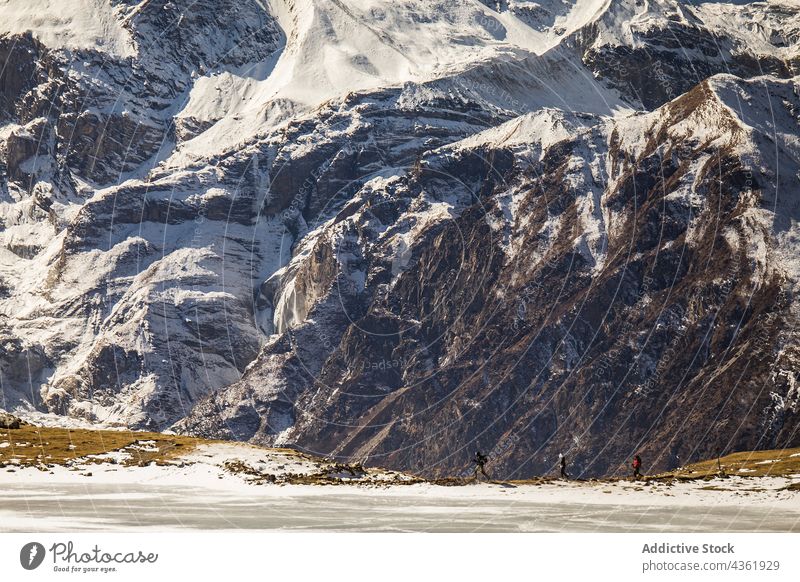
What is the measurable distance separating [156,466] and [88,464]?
7.72 meters

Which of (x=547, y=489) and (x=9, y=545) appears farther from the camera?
(x=547, y=489)

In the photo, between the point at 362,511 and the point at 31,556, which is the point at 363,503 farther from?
the point at 31,556

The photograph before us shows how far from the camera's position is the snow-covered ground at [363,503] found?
495ft

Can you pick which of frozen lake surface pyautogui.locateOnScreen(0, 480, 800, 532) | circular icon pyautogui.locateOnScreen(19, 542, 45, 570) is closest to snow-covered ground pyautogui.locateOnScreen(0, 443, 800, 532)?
frozen lake surface pyautogui.locateOnScreen(0, 480, 800, 532)

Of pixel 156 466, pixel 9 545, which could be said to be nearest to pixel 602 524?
pixel 9 545

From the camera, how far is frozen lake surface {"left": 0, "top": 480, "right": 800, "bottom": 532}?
149500 mm

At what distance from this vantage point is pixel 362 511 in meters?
162

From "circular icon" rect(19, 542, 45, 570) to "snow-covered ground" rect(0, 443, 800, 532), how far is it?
410 inches

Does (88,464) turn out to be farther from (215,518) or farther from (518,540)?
(518,540)

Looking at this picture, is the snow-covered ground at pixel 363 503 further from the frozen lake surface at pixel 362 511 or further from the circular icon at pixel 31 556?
the circular icon at pixel 31 556

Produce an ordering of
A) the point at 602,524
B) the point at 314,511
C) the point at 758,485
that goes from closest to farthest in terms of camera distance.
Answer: the point at 602,524 → the point at 314,511 → the point at 758,485

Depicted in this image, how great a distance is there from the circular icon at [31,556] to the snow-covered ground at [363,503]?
34.2 ft

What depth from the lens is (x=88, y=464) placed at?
198m

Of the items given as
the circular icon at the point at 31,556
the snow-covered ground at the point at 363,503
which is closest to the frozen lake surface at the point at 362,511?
the snow-covered ground at the point at 363,503
